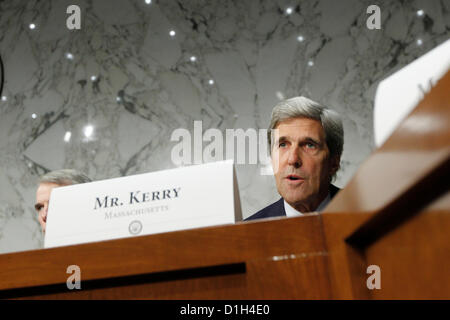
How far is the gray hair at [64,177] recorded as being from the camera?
1.57 meters

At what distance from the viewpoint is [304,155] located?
1364 millimetres

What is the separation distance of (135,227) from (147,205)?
0.11ft

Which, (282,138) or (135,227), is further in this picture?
(282,138)

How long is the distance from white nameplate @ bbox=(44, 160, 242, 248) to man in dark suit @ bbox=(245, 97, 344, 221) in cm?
70

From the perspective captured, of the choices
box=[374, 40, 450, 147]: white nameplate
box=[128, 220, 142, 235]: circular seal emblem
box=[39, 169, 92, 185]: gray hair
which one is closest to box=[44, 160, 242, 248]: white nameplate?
box=[128, 220, 142, 235]: circular seal emblem

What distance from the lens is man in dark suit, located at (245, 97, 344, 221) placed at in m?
1.35

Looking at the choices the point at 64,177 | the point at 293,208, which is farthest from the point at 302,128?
the point at 64,177

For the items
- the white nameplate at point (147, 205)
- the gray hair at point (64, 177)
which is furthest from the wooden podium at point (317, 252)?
the gray hair at point (64, 177)

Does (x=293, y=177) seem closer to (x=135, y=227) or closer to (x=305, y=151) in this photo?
(x=305, y=151)

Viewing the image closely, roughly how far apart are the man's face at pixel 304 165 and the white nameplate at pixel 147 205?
696mm

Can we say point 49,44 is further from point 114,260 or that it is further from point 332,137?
point 114,260

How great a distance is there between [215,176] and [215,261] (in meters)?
0.15

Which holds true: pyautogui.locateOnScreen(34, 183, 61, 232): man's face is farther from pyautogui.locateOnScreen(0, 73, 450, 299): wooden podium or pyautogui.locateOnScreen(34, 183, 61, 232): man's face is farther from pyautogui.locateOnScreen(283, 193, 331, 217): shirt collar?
pyautogui.locateOnScreen(0, 73, 450, 299): wooden podium

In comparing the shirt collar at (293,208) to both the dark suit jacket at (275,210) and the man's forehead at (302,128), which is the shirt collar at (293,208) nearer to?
the dark suit jacket at (275,210)
